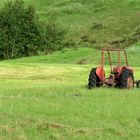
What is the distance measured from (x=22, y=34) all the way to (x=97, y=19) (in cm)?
2244

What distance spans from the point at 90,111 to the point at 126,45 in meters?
53.5

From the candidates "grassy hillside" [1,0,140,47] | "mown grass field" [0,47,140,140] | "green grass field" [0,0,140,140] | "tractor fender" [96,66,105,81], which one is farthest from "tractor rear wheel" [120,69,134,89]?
"grassy hillside" [1,0,140,47]

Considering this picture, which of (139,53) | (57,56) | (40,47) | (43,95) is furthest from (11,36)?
(43,95)

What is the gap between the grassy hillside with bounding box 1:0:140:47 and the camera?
77.4 m

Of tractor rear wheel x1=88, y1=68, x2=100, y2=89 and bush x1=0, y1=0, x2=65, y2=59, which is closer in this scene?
tractor rear wheel x1=88, y1=68, x2=100, y2=89

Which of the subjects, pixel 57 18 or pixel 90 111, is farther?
pixel 57 18

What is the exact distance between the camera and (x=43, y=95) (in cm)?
1923

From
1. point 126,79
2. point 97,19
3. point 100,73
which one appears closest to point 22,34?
point 97,19

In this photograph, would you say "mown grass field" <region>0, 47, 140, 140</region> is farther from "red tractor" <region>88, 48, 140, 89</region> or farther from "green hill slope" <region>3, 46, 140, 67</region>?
"green hill slope" <region>3, 46, 140, 67</region>

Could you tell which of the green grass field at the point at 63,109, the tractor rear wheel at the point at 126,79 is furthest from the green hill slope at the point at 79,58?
the tractor rear wheel at the point at 126,79

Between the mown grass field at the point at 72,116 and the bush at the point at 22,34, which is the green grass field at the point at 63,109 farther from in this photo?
the bush at the point at 22,34

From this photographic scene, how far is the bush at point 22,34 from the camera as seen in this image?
227 feet

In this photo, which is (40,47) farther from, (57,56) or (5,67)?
(5,67)

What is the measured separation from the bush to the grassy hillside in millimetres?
7292
